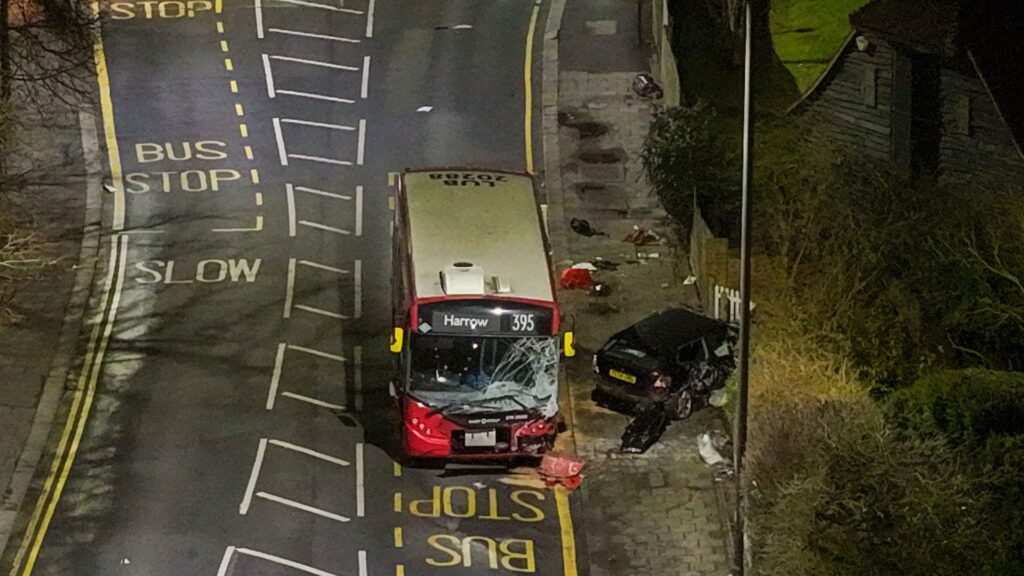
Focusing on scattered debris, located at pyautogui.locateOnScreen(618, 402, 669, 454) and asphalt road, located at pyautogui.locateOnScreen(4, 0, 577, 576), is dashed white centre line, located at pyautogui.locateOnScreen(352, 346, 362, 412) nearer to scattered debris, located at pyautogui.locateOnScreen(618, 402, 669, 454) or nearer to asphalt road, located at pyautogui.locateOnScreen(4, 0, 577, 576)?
asphalt road, located at pyautogui.locateOnScreen(4, 0, 577, 576)

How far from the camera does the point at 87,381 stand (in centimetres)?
3294

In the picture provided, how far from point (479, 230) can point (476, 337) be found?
235 cm

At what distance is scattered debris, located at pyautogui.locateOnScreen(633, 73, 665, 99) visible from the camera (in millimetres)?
43469

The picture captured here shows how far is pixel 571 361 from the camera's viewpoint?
110 feet

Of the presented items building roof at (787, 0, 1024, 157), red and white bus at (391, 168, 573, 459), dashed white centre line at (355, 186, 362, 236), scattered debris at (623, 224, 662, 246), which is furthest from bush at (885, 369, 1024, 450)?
dashed white centre line at (355, 186, 362, 236)

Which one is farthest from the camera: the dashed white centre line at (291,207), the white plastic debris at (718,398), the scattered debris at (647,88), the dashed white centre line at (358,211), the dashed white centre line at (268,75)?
the dashed white centre line at (268,75)

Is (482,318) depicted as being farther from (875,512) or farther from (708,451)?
(875,512)

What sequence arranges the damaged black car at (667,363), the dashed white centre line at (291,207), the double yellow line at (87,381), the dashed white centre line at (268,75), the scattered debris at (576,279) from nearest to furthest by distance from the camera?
1. the double yellow line at (87,381)
2. the damaged black car at (667,363)
3. the scattered debris at (576,279)
4. the dashed white centre line at (291,207)
5. the dashed white centre line at (268,75)

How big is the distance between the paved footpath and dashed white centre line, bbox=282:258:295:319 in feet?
18.0

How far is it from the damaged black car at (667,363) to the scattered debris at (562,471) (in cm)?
200

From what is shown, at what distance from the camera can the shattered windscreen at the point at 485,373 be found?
28.5 m

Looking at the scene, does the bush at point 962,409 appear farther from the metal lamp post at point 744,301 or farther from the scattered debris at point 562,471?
the scattered debris at point 562,471

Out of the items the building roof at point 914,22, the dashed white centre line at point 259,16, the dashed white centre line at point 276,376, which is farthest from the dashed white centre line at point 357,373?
the dashed white centre line at point 259,16

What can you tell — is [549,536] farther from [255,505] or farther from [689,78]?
[689,78]
